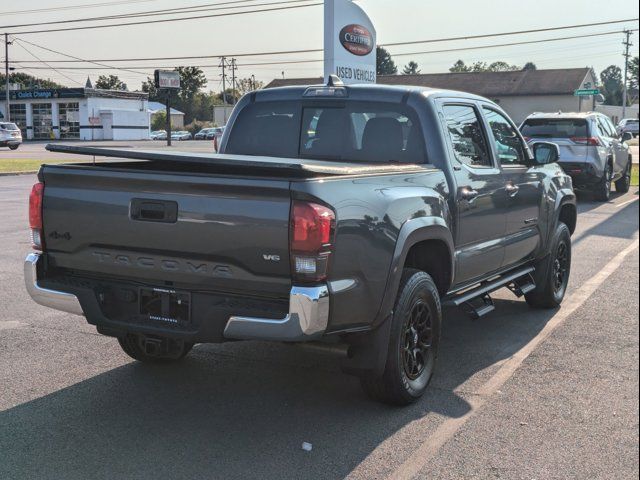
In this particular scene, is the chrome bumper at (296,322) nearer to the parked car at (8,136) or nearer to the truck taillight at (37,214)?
the truck taillight at (37,214)

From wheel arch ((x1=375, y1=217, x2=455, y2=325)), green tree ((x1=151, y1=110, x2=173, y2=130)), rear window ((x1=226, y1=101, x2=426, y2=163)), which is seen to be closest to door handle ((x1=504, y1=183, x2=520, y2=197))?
rear window ((x1=226, y1=101, x2=426, y2=163))

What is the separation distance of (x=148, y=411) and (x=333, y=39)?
14627 mm

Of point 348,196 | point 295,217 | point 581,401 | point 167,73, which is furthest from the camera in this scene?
point 167,73

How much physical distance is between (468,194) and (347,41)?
13.7 metres

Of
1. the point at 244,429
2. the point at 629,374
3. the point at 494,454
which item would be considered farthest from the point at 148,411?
the point at 629,374

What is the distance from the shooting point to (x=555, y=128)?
16.4 metres

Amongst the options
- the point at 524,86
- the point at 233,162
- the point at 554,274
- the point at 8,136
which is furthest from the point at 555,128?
the point at 524,86

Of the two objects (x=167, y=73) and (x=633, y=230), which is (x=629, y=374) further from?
(x=167, y=73)

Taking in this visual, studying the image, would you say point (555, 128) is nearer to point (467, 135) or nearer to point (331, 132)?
point (467, 135)

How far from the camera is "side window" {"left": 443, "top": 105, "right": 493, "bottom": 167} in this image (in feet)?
17.6

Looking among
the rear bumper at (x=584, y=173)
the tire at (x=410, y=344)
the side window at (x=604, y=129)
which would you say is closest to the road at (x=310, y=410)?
the tire at (x=410, y=344)

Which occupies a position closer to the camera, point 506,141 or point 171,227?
point 171,227

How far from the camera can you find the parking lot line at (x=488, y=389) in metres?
3.73

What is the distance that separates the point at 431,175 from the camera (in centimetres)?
475
